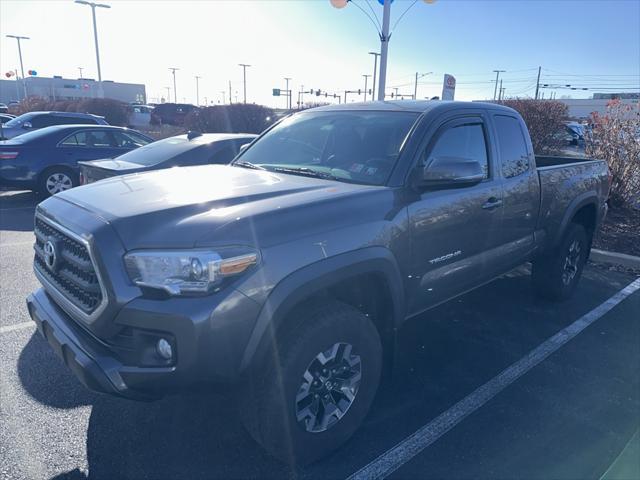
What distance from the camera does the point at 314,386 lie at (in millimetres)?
2703

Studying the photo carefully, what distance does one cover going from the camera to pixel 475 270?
3.85 metres

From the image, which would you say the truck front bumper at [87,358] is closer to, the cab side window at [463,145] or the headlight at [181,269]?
the headlight at [181,269]

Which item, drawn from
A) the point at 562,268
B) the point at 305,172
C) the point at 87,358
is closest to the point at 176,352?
the point at 87,358

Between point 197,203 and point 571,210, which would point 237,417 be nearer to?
point 197,203

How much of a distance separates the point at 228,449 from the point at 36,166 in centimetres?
848

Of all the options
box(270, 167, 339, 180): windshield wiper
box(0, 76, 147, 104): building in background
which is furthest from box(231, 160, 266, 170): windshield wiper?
box(0, 76, 147, 104): building in background

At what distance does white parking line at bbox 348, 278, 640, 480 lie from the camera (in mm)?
2795

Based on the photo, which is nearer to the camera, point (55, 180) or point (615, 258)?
point (615, 258)

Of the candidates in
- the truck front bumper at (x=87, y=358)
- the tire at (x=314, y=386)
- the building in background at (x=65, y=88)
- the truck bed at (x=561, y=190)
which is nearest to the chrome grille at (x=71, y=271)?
the truck front bumper at (x=87, y=358)

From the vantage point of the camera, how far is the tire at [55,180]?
372 inches

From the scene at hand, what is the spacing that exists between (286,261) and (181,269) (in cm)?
49

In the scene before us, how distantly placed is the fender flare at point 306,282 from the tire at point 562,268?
9.57ft

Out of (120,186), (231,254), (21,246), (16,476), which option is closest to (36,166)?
(21,246)

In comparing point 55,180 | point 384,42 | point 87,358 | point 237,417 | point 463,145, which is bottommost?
point 237,417
